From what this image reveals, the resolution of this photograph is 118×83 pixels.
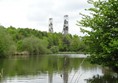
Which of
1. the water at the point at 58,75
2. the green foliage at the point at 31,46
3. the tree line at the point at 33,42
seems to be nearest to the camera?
the water at the point at 58,75

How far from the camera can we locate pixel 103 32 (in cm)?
2386

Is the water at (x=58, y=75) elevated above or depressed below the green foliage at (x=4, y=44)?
below

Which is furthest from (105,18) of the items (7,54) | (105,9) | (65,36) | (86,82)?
(65,36)

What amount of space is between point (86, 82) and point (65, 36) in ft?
484

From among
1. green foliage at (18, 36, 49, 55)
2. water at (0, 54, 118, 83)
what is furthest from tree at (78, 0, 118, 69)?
green foliage at (18, 36, 49, 55)

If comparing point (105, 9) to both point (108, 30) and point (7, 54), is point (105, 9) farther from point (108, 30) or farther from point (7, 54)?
point (7, 54)

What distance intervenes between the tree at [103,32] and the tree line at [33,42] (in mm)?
47312

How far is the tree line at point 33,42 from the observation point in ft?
298

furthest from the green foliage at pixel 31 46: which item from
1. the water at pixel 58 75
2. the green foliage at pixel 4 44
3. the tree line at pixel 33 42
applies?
the water at pixel 58 75

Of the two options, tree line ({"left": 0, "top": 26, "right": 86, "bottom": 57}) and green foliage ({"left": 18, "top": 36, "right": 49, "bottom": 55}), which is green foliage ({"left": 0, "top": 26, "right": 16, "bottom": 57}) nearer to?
tree line ({"left": 0, "top": 26, "right": 86, "bottom": 57})

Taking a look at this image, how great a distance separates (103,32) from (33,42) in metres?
97.0

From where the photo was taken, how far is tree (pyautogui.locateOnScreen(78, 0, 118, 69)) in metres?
23.1

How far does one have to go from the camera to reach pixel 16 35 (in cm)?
13975

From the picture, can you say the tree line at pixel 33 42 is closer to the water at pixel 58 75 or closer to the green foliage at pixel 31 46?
the green foliage at pixel 31 46
